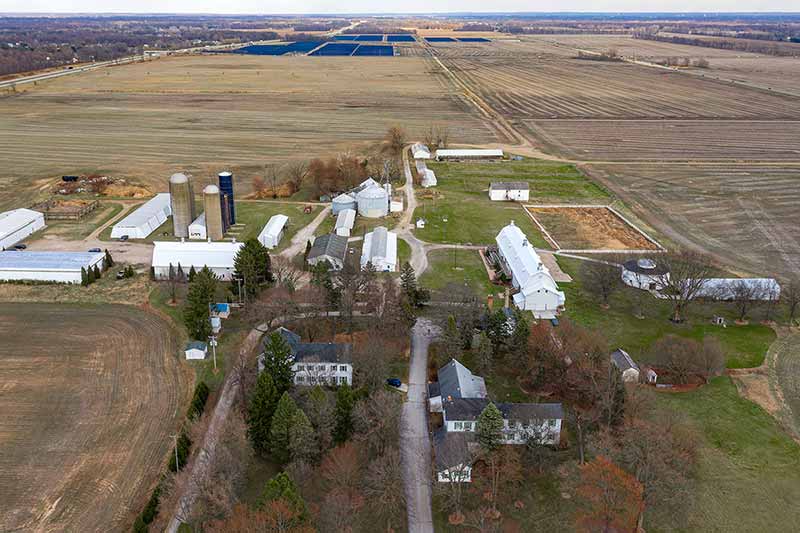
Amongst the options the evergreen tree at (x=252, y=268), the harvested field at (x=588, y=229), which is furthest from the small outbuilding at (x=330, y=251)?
the harvested field at (x=588, y=229)

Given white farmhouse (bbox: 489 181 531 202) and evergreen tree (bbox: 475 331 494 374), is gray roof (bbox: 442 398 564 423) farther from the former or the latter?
white farmhouse (bbox: 489 181 531 202)

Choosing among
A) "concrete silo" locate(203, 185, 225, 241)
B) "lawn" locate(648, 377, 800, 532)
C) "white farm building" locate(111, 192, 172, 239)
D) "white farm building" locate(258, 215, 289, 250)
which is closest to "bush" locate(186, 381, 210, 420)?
"lawn" locate(648, 377, 800, 532)

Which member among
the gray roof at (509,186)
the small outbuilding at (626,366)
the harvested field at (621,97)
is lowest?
the small outbuilding at (626,366)

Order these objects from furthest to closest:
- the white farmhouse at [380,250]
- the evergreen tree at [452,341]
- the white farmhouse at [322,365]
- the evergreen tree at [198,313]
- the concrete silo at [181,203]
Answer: the concrete silo at [181,203] → the white farmhouse at [380,250] → the evergreen tree at [198,313] → the evergreen tree at [452,341] → the white farmhouse at [322,365]

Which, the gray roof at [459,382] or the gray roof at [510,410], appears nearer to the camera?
the gray roof at [510,410]

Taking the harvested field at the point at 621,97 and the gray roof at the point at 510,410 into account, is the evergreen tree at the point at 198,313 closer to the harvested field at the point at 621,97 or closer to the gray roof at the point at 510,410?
the gray roof at the point at 510,410

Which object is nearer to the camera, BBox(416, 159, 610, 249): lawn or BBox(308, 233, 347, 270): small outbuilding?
BBox(308, 233, 347, 270): small outbuilding
